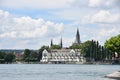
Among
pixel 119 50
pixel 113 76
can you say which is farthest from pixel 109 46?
pixel 113 76

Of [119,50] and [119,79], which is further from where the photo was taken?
[119,50]

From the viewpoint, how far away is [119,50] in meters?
132

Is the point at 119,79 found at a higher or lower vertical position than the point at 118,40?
lower

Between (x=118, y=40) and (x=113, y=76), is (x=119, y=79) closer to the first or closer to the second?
(x=113, y=76)

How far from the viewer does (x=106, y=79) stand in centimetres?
8938

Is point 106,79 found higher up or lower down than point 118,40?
lower down

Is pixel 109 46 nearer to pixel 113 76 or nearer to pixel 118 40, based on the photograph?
pixel 118 40

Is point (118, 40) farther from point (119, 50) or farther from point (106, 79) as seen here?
point (106, 79)

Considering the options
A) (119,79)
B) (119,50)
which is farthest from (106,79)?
(119,50)

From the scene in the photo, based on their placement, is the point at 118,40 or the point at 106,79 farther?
the point at 118,40

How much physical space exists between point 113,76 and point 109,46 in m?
40.6

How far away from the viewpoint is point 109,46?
133375 mm

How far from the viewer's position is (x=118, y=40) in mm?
135250

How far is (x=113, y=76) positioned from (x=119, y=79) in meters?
5.09
